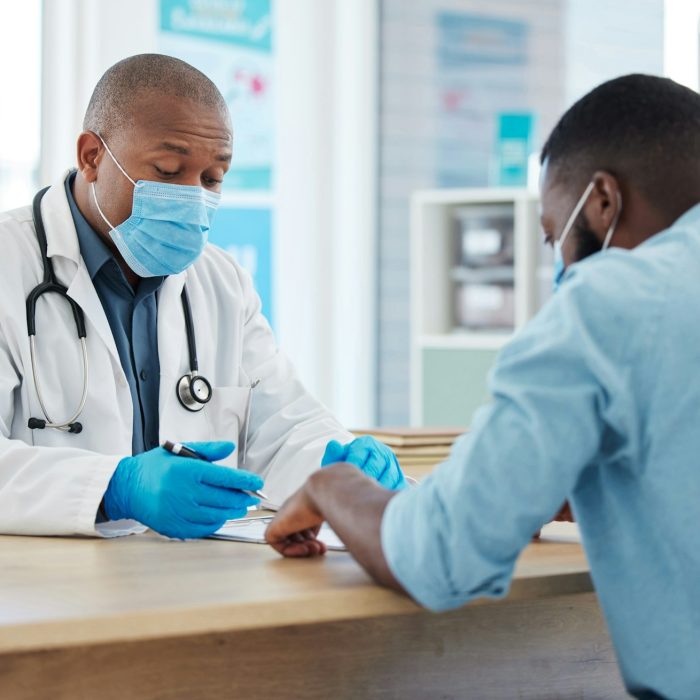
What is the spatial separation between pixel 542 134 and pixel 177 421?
3.26m

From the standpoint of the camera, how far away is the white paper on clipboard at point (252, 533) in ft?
4.50

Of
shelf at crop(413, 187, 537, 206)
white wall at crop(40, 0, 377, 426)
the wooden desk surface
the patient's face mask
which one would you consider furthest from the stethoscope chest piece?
white wall at crop(40, 0, 377, 426)

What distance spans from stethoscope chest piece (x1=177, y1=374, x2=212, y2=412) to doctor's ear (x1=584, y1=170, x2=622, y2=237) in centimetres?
88

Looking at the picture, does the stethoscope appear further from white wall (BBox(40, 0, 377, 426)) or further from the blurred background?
white wall (BBox(40, 0, 377, 426))

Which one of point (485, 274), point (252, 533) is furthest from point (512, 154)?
point (252, 533)

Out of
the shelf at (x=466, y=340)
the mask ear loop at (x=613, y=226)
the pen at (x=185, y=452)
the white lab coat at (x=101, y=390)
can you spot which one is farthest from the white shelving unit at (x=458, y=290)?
the mask ear loop at (x=613, y=226)

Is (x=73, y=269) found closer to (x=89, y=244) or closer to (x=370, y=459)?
(x=89, y=244)

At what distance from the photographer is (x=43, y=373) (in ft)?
5.62

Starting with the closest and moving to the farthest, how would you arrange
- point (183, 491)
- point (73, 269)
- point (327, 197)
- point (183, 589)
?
point (183, 589)
point (183, 491)
point (73, 269)
point (327, 197)

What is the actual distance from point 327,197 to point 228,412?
2.85 m

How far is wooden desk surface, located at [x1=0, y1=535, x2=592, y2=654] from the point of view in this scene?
3.25 ft

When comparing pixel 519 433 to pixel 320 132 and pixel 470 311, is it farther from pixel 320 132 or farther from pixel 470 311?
pixel 320 132

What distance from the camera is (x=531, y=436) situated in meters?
0.94

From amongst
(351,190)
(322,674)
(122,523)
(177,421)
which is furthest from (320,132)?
(322,674)
